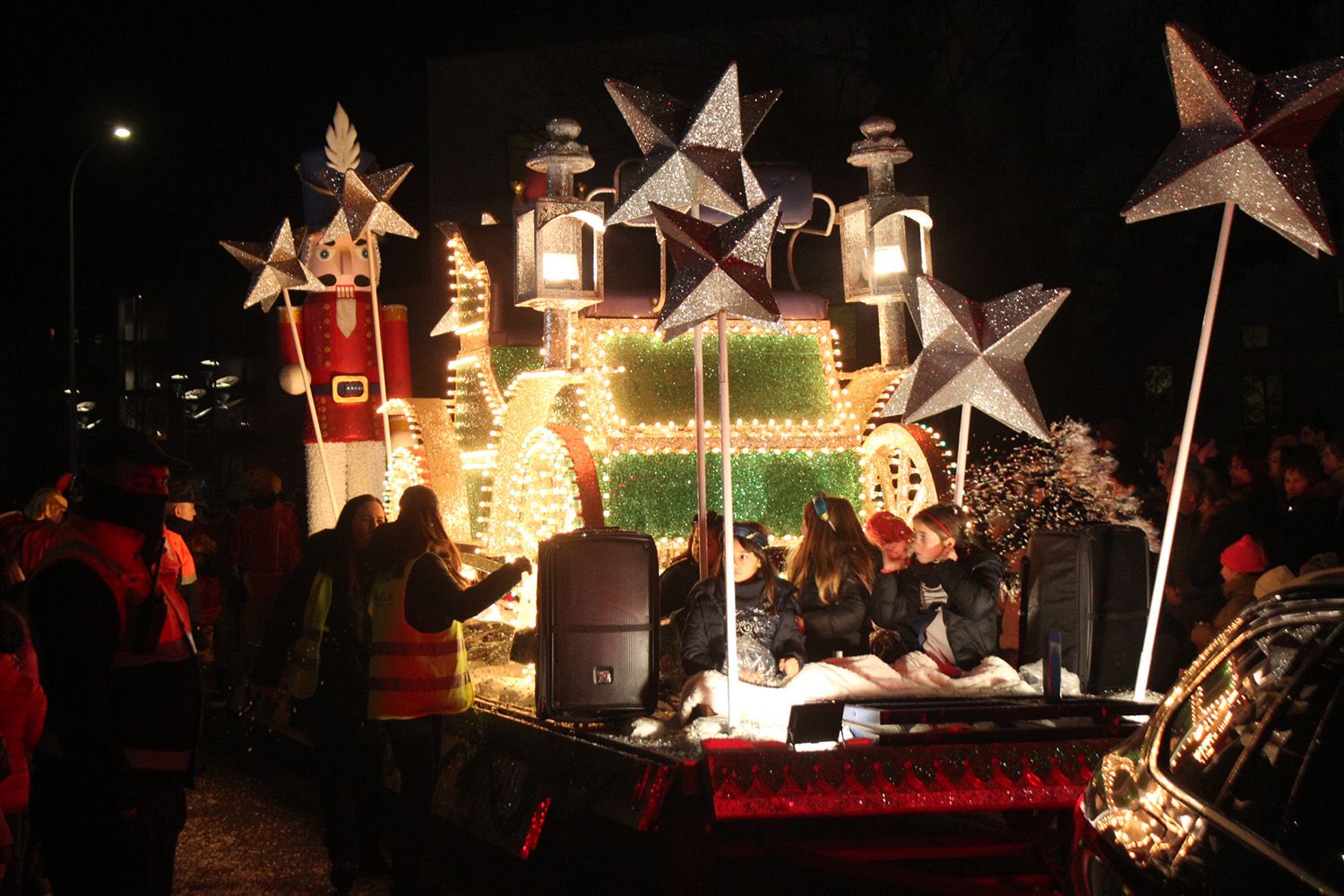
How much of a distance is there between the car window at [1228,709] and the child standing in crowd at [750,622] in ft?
13.3

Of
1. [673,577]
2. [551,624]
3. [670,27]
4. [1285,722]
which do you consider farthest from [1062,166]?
[1285,722]

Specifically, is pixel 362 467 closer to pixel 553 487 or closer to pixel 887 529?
pixel 553 487

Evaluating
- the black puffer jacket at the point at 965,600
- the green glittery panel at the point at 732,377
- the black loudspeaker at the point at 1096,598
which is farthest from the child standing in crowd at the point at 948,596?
the green glittery panel at the point at 732,377

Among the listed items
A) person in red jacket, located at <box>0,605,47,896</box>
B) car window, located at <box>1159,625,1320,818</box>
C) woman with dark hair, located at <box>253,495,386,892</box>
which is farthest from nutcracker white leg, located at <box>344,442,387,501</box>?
car window, located at <box>1159,625,1320,818</box>

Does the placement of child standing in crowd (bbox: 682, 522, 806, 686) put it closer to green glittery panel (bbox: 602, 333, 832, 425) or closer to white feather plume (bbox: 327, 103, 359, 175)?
green glittery panel (bbox: 602, 333, 832, 425)

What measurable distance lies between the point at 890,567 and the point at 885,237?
2.73 m

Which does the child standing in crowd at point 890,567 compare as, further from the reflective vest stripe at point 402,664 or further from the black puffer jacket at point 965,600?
the reflective vest stripe at point 402,664

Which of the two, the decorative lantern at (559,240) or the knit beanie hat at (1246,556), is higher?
the decorative lantern at (559,240)

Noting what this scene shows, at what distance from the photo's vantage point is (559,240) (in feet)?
28.3

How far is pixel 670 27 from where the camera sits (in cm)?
2527

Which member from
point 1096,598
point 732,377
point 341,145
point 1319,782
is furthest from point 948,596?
point 341,145

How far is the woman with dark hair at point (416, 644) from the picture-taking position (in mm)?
6324

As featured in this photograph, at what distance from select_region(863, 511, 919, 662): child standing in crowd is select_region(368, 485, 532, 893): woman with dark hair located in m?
2.06

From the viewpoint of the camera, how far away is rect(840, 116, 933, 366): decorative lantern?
30.8 ft
